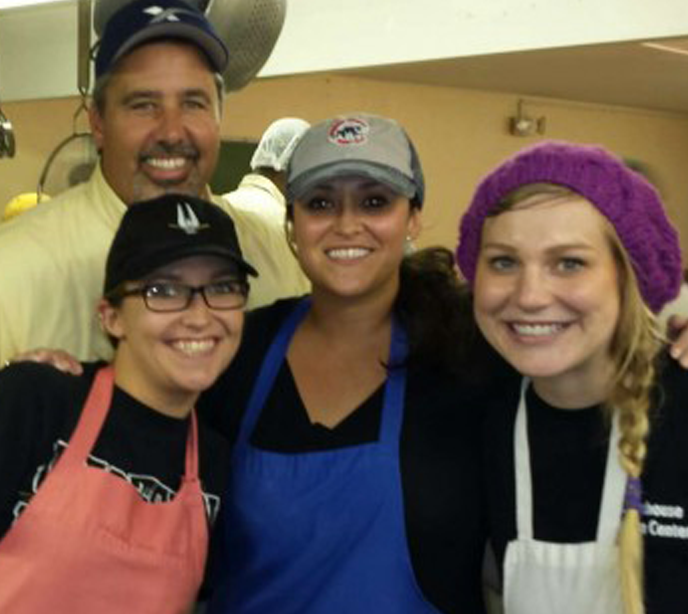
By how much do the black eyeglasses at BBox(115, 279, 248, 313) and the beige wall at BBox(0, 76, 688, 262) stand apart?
11.2 feet

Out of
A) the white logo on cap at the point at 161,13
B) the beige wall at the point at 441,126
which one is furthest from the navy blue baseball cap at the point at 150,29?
the beige wall at the point at 441,126

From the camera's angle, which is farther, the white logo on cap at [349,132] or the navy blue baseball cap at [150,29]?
the navy blue baseball cap at [150,29]

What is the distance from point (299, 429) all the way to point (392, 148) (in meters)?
0.43

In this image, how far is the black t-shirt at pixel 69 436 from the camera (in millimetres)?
1166

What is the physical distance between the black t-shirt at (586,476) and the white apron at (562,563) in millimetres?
12

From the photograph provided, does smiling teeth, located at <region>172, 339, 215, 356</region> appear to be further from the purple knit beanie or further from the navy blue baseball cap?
the navy blue baseball cap

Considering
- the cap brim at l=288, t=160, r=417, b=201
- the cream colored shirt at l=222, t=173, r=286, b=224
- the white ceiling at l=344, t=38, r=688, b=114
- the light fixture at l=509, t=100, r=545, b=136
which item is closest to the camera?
the cap brim at l=288, t=160, r=417, b=201

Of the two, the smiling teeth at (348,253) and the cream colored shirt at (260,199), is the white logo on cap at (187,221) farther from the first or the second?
the cream colored shirt at (260,199)

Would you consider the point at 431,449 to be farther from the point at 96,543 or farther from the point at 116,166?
the point at 116,166

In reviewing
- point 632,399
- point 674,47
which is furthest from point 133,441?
point 674,47

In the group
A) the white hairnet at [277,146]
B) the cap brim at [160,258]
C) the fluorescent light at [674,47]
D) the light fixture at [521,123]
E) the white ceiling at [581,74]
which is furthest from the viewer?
the light fixture at [521,123]

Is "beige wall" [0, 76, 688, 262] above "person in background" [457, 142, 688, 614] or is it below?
above

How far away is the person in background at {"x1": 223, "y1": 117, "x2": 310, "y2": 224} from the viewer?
219 centimetres

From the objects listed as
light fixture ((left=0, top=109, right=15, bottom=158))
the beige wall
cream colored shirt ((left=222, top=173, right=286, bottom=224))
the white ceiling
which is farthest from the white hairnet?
the beige wall
